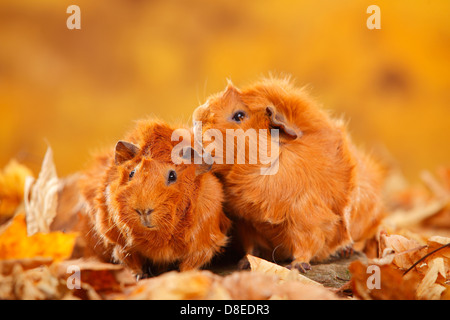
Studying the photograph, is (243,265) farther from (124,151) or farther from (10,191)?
(10,191)

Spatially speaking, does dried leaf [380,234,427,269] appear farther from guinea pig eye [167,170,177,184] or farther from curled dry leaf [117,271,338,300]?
guinea pig eye [167,170,177,184]

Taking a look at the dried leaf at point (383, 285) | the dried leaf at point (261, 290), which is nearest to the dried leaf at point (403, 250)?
the dried leaf at point (383, 285)

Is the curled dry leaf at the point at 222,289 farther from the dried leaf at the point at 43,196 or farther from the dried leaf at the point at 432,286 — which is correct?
the dried leaf at the point at 43,196

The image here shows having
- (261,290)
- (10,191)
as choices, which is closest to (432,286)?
(261,290)
